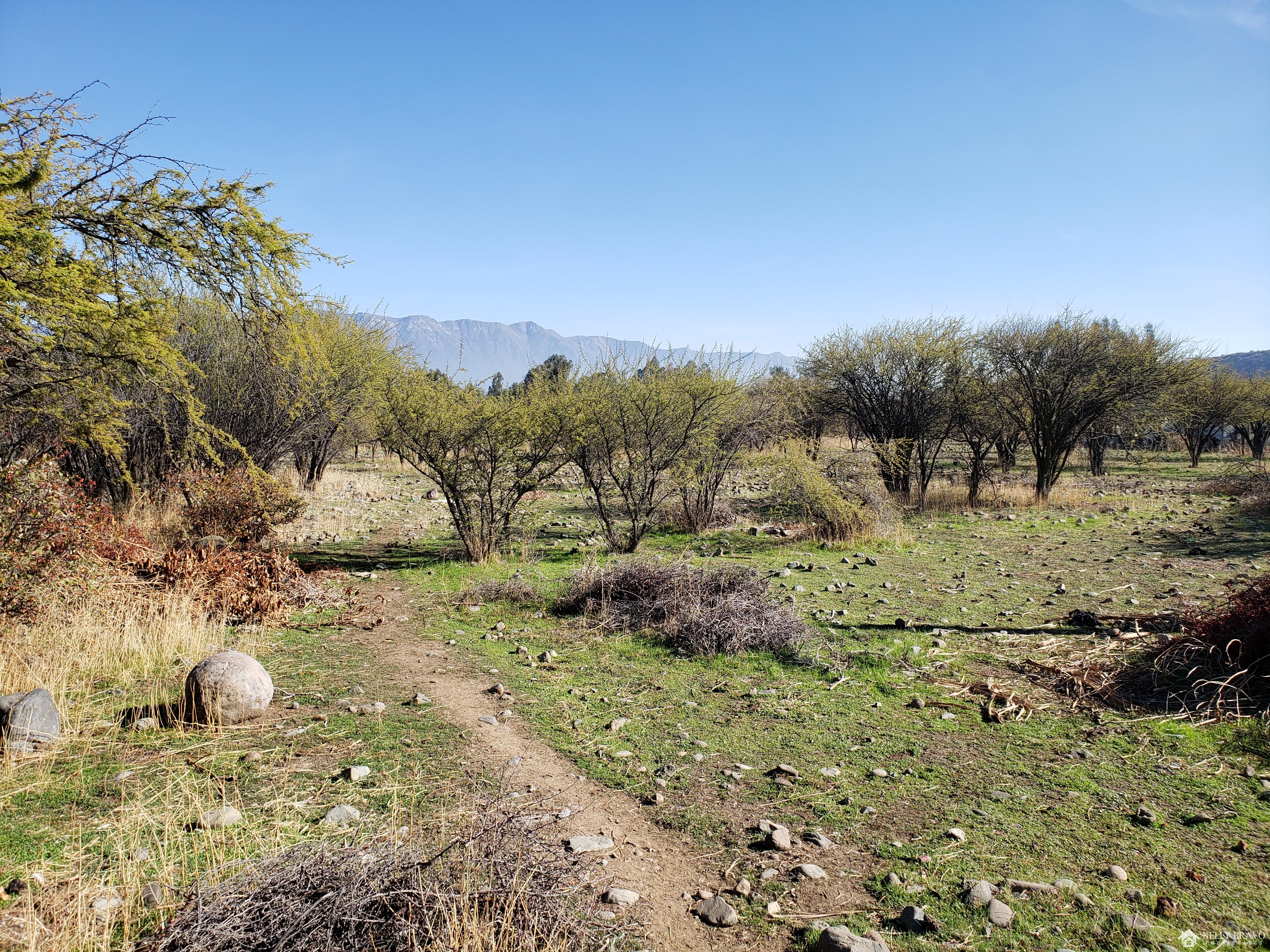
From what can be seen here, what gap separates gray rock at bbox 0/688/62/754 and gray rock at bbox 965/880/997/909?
6318 millimetres

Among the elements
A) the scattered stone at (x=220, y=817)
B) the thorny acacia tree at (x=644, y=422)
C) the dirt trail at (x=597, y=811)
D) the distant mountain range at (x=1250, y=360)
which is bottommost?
the dirt trail at (x=597, y=811)

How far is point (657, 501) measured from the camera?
46.5ft

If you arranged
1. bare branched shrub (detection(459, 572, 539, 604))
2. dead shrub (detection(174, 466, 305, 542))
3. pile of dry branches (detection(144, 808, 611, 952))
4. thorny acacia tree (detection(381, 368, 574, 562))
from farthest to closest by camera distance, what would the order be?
thorny acacia tree (detection(381, 368, 574, 562)), dead shrub (detection(174, 466, 305, 542)), bare branched shrub (detection(459, 572, 539, 604)), pile of dry branches (detection(144, 808, 611, 952))

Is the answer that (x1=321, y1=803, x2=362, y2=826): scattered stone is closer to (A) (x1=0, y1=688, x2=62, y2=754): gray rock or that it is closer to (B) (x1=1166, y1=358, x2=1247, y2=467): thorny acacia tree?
(A) (x1=0, y1=688, x2=62, y2=754): gray rock

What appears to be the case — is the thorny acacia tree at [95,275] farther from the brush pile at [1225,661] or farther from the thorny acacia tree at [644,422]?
the brush pile at [1225,661]

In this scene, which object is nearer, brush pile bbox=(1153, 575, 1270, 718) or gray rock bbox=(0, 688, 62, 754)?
gray rock bbox=(0, 688, 62, 754)

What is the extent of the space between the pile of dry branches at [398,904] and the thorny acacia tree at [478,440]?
9109mm

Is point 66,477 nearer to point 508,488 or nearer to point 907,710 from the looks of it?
point 508,488

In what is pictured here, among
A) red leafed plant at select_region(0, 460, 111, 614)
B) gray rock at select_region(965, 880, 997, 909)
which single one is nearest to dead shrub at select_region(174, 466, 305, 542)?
red leafed plant at select_region(0, 460, 111, 614)

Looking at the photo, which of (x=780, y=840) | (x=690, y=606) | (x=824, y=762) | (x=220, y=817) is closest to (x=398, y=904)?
(x=220, y=817)

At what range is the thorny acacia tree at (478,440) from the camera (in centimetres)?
1152

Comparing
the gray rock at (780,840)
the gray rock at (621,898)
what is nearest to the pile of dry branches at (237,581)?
the gray rock at (621,898)

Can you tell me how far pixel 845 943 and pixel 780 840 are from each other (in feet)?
3.15

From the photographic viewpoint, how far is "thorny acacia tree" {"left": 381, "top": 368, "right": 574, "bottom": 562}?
11.5 metres
